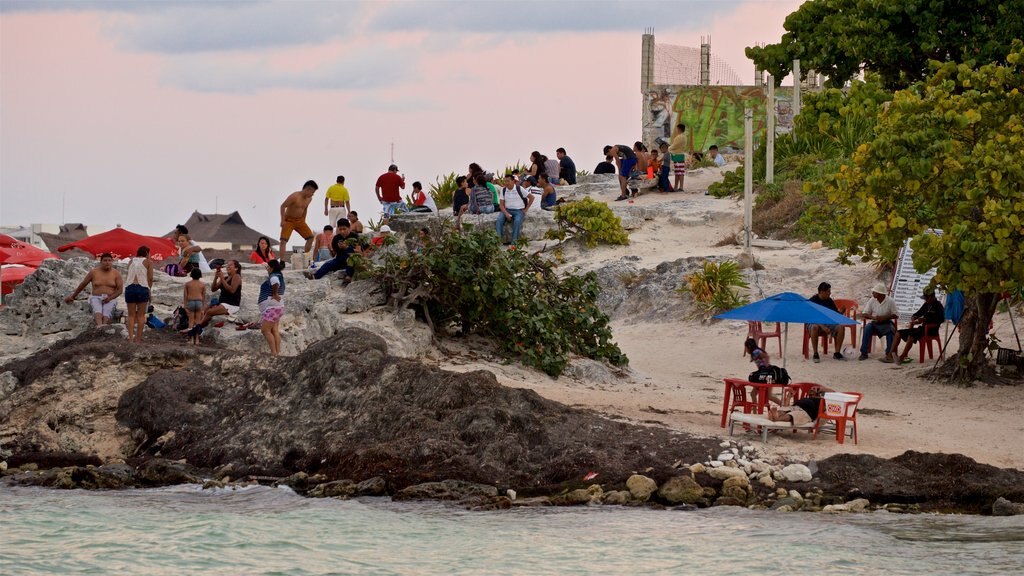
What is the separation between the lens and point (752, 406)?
14.8m

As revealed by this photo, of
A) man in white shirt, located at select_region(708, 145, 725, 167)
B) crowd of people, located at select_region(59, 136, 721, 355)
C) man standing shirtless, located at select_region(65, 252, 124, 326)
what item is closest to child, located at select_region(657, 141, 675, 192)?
crowd of people, located at select_region(59, 136, 721, 355)

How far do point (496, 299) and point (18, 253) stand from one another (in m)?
12.7

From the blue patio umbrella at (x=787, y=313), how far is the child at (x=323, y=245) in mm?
8683

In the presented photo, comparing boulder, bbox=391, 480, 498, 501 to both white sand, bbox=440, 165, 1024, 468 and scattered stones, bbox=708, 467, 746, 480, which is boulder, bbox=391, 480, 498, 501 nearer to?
scattered stones, bbox=708, 467, 746, 480

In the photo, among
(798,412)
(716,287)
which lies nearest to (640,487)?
(798,412)

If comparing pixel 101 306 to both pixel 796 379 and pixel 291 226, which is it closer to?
pixel 291 226

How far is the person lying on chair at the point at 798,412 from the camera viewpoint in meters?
14.3

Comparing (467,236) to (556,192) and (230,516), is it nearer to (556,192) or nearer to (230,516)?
(230,516)

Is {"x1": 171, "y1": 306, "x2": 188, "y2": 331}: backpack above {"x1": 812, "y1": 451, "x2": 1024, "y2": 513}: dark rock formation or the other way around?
above

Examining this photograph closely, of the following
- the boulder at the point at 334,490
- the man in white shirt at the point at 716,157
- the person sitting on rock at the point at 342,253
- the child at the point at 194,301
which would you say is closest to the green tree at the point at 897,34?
the man in white shirt at the point at 716,157

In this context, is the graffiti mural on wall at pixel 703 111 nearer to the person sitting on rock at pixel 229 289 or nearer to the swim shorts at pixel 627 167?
the swim shorts at pixel 627 167

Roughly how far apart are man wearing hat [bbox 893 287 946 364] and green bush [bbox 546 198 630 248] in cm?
918

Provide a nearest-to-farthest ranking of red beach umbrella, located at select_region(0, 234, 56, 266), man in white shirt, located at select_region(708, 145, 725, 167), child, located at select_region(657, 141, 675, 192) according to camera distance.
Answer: red beach umbrella, located at select_region(0, 234, 56, 266)
child, located at select_region(657, 141, 675, 192)
man in white shirt, located at select_region(708, 145, 725, 167)

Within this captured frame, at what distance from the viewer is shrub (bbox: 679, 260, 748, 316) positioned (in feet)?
77.5
